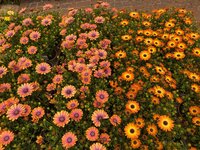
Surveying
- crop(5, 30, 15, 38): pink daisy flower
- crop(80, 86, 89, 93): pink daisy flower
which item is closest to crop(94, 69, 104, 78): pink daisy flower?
crop(80, 86, 89, 93): pink daisy flower

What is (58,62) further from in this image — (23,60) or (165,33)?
(165,33)

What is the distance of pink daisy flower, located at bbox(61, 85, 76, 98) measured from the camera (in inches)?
119

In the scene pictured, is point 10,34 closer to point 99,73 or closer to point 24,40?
point 24,40

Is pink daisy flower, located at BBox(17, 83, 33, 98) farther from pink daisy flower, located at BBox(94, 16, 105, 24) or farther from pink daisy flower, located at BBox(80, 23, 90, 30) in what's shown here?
pink daisy flower, located at BBox(94, 16, 105, 24)

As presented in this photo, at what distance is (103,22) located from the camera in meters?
4.17

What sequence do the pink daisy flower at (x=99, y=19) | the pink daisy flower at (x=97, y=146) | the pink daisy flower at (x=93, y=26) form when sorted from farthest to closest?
the pink daisy flower at (x=99, y=19) < the pink daisy flower at (x=93, y=26) < the pink daisy flower at (x=97, y=146)

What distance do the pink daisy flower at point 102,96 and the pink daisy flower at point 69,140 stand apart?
53 cm

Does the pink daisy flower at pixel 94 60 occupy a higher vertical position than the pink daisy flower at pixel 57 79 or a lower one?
higher

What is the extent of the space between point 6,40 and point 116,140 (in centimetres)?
247

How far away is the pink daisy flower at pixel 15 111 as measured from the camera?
2877 millimetres

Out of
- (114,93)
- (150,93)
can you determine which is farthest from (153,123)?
(114,93)

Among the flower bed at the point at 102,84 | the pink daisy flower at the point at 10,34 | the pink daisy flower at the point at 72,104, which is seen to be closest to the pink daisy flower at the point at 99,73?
the flower bed at the point at 102,84

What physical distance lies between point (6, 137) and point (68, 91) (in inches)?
33.6

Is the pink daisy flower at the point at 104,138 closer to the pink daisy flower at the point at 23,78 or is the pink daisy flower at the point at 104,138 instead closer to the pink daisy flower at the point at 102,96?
the pink daisy flower at the point at 102,96
